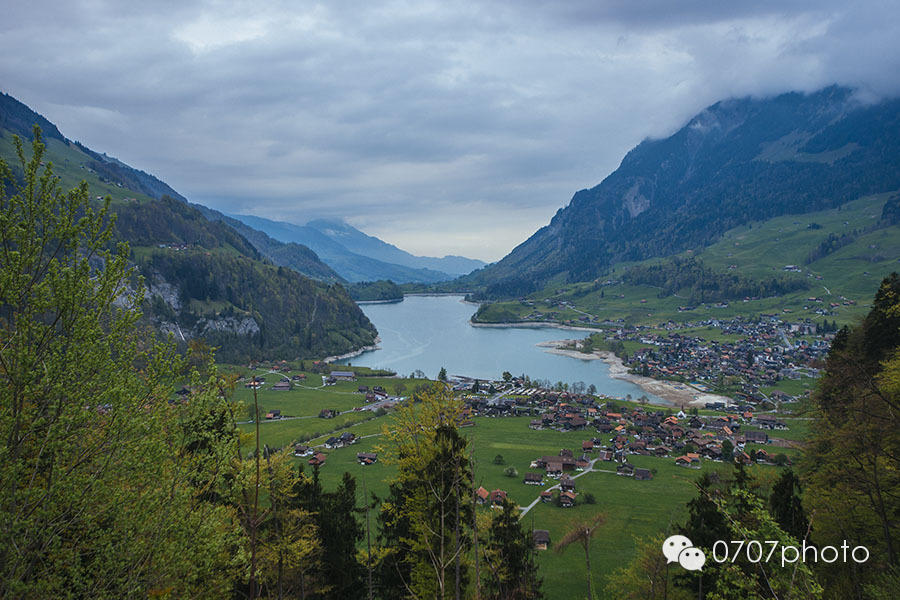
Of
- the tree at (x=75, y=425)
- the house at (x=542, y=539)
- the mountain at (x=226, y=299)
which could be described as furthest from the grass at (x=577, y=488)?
the mountain at (x=226, y=299)

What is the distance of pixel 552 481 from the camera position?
1960 inches

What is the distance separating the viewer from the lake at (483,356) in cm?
11200

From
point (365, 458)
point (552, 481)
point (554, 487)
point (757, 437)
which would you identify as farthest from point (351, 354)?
point (757, 437)

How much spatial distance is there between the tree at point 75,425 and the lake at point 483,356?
9632cm

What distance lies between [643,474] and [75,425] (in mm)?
54420

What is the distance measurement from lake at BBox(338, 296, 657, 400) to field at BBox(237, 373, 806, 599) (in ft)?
110

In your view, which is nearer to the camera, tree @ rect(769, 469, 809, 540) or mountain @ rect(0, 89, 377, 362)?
tree @ rect(769, 469, 809, 540)

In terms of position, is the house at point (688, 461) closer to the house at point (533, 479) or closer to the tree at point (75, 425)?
the house at point (533, 479)

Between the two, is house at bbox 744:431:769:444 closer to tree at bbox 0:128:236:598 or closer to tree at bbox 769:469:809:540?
tree at bbox 769:469:809:540

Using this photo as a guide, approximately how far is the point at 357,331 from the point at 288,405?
8883 centimetres

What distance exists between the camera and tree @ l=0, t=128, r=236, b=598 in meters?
5.80

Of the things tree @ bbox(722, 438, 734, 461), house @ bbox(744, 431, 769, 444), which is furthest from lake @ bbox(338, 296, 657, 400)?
tree @ bbox(722, 438, 734, 461)

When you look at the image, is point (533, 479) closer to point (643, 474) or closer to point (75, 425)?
point (643, 474)

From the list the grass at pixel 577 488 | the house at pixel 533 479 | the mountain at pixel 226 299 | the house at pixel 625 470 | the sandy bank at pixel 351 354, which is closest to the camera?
the grass at pixel 577 488
